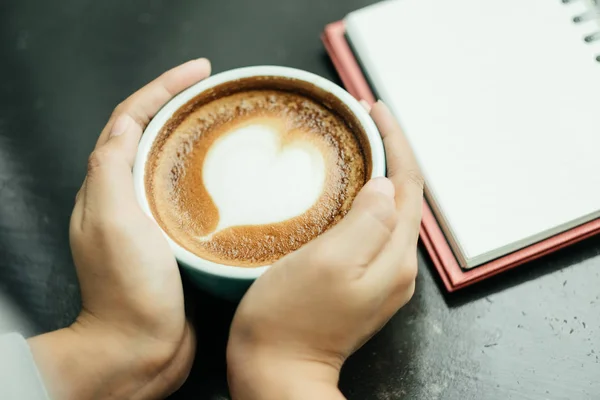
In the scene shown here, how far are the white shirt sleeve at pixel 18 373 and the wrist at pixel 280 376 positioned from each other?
20 cm

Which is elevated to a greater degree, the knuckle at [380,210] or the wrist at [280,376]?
the knuckle at [380,210]

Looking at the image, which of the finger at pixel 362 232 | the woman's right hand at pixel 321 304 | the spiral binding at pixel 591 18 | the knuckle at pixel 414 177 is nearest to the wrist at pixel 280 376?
the woman's right hand at pixel 321 304

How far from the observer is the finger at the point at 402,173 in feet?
2.13

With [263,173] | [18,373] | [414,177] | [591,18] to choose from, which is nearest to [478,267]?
[414,177]

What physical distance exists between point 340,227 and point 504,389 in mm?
292

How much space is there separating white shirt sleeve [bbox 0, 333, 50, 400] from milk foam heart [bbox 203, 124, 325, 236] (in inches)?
9.2

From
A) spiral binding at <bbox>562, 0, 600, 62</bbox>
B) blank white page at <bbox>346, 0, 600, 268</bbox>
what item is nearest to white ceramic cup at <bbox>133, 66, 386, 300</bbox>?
blank white page at <bbox>346, 0, 600, 268</bbox>

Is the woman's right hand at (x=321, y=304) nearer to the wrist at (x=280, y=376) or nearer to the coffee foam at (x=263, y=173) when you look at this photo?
the wrist at (x=280, y=376)

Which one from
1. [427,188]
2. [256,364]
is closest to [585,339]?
[427,188]

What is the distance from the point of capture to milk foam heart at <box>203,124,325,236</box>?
0.68m

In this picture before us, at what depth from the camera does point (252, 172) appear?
71cm

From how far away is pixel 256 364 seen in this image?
0.61m

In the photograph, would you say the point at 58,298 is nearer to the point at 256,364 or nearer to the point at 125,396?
the point at 125,396

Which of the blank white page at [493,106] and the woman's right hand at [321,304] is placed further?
the blank white page at [493,106]
